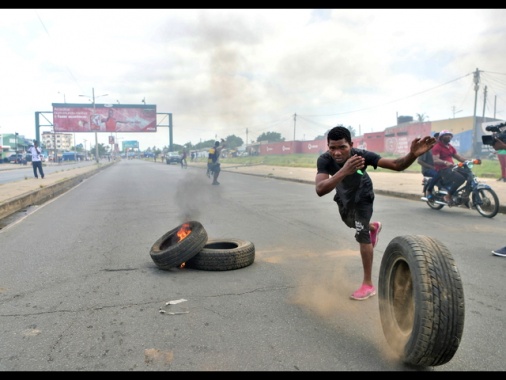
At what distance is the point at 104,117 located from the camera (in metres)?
47.9

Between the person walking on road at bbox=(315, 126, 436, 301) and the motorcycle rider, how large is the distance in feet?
17.1

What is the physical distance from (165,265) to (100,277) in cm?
69

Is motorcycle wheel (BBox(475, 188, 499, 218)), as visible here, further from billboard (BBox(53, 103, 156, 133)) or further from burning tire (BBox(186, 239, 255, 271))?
billboard (BBox(53, 103, 156, 133))

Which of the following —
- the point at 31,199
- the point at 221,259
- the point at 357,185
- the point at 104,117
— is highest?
the point at 104,117

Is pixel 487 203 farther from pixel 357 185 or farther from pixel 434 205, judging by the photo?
pixel 357 185

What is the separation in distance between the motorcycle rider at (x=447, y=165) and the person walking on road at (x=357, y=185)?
5.22 meters

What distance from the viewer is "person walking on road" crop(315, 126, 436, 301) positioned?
309 cm

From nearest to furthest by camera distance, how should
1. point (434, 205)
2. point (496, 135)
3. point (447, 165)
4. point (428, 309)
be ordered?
point (428, 309) < point (496, 135) < point (447, 165) < point (434, 205)

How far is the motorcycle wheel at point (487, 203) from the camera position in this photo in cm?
746

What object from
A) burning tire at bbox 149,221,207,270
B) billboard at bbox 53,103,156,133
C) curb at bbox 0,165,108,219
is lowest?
curb at bbox 0,165,108,219

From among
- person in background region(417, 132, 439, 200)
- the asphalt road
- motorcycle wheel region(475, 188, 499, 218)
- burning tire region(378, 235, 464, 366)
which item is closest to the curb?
the asphalt road

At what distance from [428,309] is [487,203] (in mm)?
6578

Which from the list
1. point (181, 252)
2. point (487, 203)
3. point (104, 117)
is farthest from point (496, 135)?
point (104, 117)

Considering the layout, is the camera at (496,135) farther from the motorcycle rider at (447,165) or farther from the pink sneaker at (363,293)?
the pink sneaker at (363,293)
